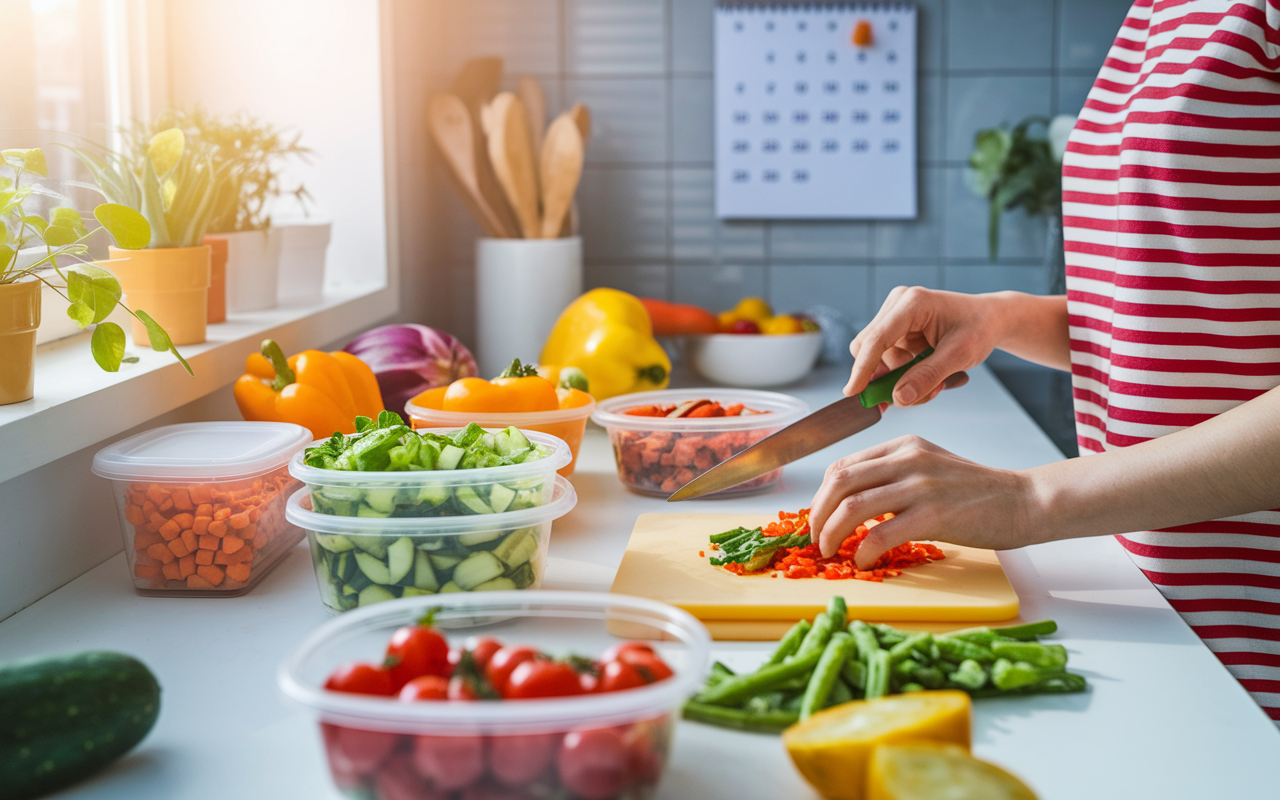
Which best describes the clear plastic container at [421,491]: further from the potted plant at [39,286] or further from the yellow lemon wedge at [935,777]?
the yellow lemon wedge at [935,777]

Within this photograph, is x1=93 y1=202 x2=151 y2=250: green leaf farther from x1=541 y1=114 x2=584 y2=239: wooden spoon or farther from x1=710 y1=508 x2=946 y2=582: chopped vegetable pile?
x1=541 y1=114 x2=584 y2=239: wooden spoon

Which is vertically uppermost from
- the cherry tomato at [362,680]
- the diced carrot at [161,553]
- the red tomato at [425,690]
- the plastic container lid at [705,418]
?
the plastic container lid at [705,418]

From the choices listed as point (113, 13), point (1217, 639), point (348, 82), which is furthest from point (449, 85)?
point (1217, 639)

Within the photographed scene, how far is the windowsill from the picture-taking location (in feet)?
2.77

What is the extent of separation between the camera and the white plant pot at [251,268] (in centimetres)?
137

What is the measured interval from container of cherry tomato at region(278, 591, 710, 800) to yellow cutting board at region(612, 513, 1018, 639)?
223 mm

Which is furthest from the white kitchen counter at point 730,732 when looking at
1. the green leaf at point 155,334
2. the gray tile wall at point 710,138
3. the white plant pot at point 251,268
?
the gray tile wall at point 710,138

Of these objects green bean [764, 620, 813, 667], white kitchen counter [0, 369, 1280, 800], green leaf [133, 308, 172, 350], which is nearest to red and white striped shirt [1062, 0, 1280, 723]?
white kitchen counter [0, 369, 1280, 800]

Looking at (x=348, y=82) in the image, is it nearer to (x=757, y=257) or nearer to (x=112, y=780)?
(x=757, y=257)

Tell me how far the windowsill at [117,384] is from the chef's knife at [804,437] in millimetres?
529

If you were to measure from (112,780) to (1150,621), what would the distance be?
0.73 meters

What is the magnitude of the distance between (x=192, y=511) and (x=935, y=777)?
64cm

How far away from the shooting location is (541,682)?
0.50 metres

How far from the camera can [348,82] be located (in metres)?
1.67
